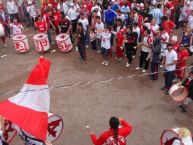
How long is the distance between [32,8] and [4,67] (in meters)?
4.27

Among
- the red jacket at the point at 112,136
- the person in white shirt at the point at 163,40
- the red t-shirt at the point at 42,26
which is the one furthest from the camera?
the red t-shirt at the point at 42,26

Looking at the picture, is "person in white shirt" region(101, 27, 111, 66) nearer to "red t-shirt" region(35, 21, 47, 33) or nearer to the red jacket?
"red t-shirt" region(35, 21, 47, 33)

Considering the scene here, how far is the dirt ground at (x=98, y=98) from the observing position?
984 centimetres

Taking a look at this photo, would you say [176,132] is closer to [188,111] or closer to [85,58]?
[188,111]

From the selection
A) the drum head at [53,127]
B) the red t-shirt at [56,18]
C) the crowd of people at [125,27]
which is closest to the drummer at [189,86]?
the crowd of people at [125,27]

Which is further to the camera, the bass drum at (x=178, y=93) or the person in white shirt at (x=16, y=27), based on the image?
the person in white shirt at (x=16, y=27)

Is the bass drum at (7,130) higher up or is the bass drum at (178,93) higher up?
the bass drum at (7,130)

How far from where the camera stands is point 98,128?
991 centimetres

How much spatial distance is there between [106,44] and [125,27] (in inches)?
46.2

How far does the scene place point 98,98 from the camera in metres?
11.4

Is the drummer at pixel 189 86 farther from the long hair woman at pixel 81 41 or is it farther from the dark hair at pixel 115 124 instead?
the long hair woman at pixel 81 41

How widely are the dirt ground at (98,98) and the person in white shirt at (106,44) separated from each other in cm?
32

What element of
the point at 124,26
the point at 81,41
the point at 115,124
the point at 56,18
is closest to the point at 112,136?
the point at 115,124

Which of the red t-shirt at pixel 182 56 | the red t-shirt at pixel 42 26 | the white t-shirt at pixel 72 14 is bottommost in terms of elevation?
the red t-shirt at pixel 182 56
